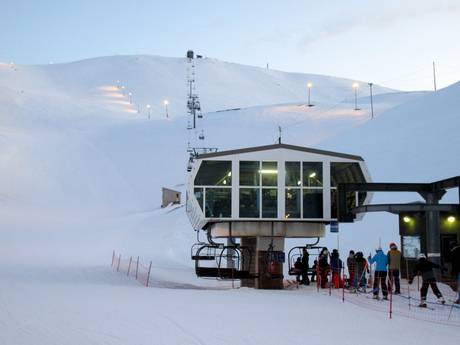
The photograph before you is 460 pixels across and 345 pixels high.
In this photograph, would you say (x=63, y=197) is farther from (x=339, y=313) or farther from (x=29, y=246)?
(x=339, y=313)

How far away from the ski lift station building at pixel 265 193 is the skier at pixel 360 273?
361cm

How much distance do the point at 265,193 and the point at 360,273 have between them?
15.8 ft

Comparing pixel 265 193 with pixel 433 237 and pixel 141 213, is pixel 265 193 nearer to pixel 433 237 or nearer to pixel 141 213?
pixel 433 237

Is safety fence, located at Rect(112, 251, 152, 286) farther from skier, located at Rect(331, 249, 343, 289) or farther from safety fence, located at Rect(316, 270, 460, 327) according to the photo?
safety fence, located at Rect(316, 270, 460, 327)

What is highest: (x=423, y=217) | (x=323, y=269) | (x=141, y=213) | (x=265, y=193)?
(x=141, y=213)

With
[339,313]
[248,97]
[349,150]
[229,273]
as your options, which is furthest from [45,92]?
[339,313]

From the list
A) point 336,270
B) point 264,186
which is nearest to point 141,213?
point 264,186

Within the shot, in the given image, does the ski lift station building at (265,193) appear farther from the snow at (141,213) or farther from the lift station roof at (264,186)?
the snow at (141,213)

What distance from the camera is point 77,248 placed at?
1586 inches

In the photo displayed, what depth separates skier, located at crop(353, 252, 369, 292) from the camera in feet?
67.1

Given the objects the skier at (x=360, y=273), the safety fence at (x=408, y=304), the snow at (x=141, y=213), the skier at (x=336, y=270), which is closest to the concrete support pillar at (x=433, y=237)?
the safety fence at (x=408, y=304)

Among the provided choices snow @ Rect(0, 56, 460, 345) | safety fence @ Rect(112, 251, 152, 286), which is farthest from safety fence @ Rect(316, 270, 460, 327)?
safety fence @ Rect(112, 251, 152, 286)

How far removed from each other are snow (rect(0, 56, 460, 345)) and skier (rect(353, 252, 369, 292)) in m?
1.46

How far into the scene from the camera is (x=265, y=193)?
24.5 metres
